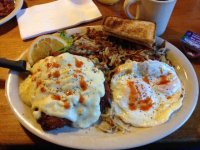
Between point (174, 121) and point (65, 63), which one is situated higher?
point (65, 63)

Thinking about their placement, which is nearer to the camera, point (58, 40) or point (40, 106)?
point (40, 106)

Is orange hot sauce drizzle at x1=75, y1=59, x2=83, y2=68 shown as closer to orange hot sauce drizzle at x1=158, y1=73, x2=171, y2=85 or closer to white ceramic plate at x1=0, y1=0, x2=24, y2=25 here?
orange hot sauce drizzle at x1=158, y1=73, x2=171, y2=85

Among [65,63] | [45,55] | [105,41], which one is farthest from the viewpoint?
[105,41]

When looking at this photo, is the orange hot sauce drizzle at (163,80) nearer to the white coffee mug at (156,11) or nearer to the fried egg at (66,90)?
the fried egg at (66,90)

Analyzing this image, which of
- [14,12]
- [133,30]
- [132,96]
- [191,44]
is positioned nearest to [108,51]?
[133,30]

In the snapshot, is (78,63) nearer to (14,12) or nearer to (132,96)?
(132,96)

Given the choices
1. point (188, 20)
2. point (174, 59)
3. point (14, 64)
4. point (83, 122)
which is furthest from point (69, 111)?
point (188, 20)

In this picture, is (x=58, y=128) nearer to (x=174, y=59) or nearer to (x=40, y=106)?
(x=40, y=106)
